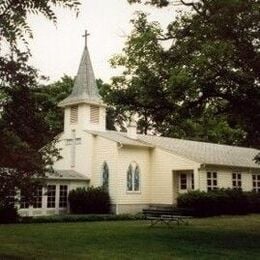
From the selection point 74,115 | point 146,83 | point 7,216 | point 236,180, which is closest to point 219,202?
point 236,180

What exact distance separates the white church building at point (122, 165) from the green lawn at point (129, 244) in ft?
48.3

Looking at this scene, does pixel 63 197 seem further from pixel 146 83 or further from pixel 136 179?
pixel 146 83

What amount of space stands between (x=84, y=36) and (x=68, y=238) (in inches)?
1050

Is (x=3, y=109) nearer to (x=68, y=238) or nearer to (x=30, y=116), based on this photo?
(x=30, y=116)

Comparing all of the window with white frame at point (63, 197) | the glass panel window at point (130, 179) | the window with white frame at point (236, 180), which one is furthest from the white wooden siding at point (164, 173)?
the window with white frame at point (63, 197)

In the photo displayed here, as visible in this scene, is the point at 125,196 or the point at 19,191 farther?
the point at 125,196

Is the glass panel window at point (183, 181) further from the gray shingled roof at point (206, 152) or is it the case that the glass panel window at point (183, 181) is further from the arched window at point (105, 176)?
the arched window at point (105, 176)

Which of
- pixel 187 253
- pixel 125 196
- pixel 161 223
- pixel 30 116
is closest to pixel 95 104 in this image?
pixel 125 196

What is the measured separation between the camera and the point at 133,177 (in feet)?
121

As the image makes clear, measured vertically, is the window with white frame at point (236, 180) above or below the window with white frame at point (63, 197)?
above

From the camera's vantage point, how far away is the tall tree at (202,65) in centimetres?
1719

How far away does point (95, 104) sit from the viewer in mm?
38469

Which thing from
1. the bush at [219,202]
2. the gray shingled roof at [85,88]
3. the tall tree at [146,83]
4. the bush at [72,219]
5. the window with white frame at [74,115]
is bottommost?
the bush at [72,219]

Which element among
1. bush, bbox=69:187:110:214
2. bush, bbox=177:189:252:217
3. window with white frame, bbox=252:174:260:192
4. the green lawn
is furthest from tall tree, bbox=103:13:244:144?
window with white frame, bbox=252:174:260:192
